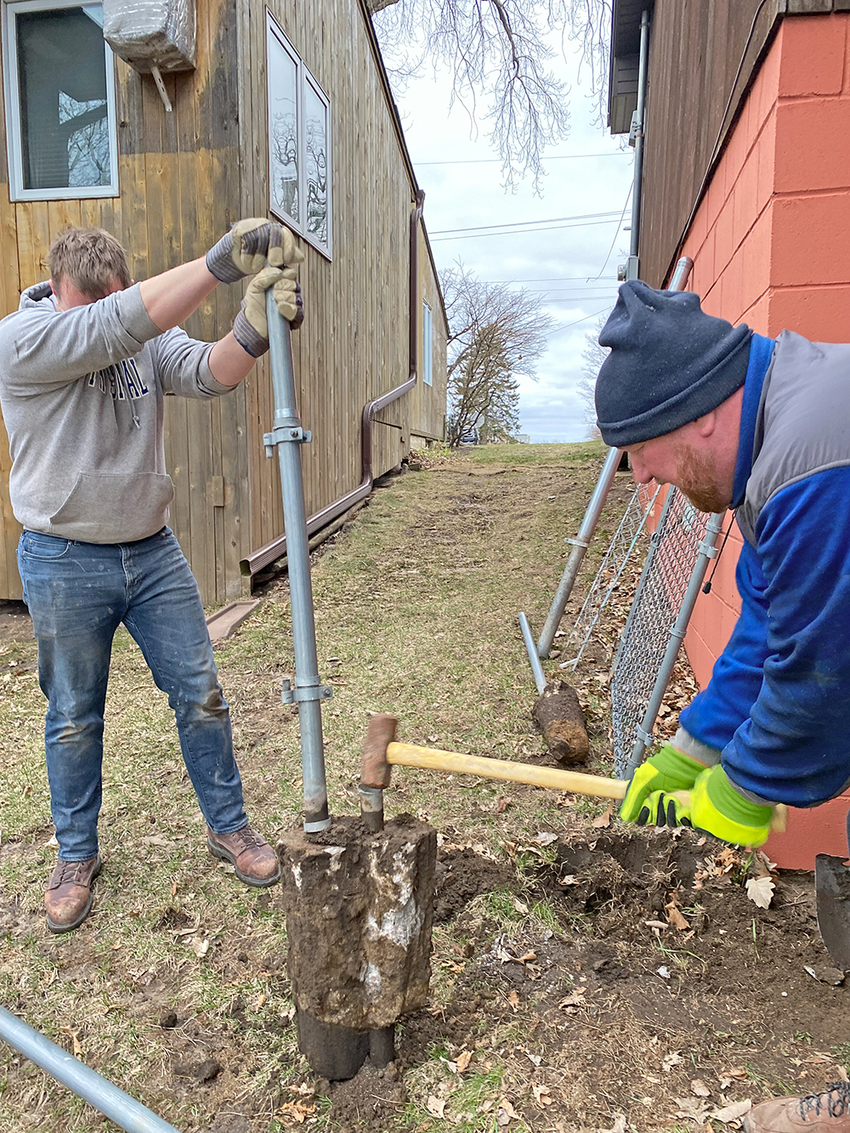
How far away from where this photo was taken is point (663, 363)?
1.61m

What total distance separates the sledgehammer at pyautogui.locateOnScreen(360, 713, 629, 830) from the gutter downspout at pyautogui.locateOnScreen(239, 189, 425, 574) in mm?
2320

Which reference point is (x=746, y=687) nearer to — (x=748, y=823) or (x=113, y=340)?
(x=748, y=823)

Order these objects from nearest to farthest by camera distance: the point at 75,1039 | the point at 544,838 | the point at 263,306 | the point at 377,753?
the point at 377,753
the point at 75,1039
the point at 263,306
the point at 544,838

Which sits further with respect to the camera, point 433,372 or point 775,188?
point 433,372

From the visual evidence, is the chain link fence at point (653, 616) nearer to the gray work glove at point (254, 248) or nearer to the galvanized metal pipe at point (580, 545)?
the galvanized metal pipe at point (580, 545)

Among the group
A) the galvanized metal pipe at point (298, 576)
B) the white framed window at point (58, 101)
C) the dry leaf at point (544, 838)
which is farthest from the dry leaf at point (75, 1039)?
the white framed window at point (58, 101)

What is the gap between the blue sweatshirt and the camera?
1.40 m

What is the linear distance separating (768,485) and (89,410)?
2080 mm

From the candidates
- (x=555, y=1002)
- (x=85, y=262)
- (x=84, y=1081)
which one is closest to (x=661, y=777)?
(x=555, y=1002)

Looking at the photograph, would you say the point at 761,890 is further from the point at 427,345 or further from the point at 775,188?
the point at 427,345

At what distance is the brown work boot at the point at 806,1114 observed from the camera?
1.77 metres

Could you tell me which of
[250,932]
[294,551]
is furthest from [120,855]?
[294,551]

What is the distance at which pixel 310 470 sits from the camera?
748cm

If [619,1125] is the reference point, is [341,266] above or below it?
above
